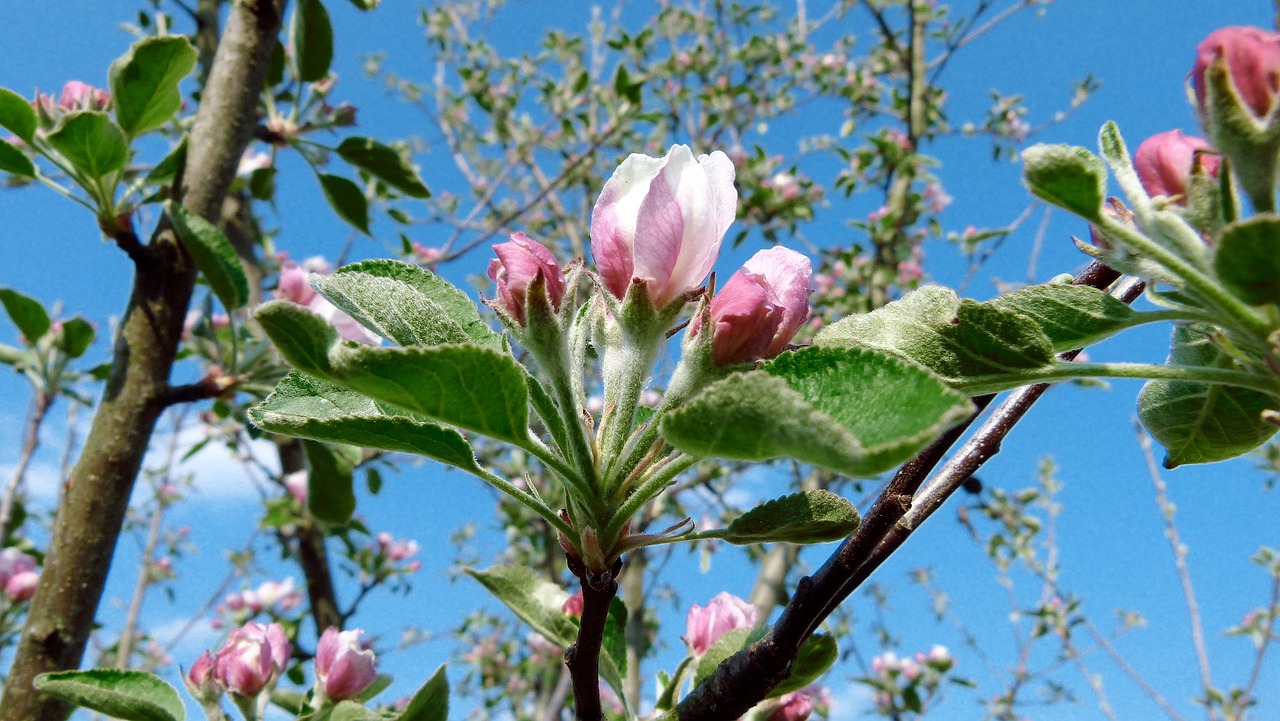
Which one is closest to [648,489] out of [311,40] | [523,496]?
[523,496]

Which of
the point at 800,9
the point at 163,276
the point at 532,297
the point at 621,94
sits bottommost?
the point at 532,297

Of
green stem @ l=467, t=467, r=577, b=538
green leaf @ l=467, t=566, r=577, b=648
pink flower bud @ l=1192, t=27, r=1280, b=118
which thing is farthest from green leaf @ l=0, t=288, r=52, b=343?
pink flower bud @ l=1192, t=27, r=1280, b=118

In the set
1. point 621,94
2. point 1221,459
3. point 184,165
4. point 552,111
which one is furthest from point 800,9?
point 1221,459

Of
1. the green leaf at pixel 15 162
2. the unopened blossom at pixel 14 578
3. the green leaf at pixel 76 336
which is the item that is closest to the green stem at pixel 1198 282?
the green leaf at pixel 15 162

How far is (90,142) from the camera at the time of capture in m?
1.28

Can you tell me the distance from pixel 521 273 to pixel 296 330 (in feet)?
0.51

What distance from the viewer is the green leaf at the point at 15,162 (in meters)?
1.34

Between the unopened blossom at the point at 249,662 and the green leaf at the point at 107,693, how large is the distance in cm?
15

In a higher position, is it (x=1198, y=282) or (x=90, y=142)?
(x=90, y=142)

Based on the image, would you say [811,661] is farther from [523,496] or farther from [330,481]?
[330,481]

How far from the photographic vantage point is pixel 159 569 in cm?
568

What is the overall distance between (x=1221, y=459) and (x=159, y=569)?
6313mm

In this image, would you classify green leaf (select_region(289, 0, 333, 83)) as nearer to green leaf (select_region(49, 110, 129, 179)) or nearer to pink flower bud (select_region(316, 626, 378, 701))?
green leaf (select_region(49, 110, 129, 179))

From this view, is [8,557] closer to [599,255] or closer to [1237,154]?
[599,255]
